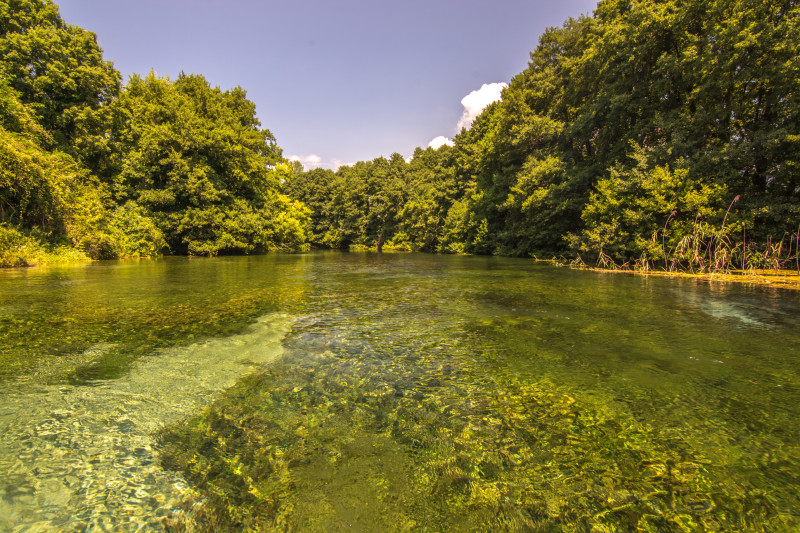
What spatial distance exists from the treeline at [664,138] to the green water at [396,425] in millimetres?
11015

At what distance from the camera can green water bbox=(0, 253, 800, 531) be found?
1.79 metres

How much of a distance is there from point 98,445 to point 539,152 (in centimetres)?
3053

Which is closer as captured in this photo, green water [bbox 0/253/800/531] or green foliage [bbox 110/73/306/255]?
green water [bbox 0/253/800/531]

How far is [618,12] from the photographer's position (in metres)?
19.6

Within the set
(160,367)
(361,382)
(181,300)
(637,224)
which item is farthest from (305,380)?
(637,224)

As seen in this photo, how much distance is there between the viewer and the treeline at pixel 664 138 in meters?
12.8

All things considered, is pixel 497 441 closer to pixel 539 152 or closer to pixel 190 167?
pixel 539 152

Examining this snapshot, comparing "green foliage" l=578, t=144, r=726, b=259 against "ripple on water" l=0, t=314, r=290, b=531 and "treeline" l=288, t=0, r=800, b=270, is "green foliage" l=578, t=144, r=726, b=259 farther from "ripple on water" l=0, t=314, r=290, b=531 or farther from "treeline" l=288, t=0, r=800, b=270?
"ripple on water" l=0, t=314, r=290, b=531

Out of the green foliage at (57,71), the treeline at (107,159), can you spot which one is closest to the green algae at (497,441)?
the treeline at (107,159)

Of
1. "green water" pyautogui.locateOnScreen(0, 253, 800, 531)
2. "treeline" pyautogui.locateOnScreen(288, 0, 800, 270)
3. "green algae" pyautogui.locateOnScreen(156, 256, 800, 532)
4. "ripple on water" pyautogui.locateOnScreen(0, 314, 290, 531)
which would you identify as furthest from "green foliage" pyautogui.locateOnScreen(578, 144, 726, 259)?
"ripple on water" pyautogui.locateOnScreen(0, 314, 290, 531)

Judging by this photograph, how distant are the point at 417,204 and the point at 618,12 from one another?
2756 centimetres

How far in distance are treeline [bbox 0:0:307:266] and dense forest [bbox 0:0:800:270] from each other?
116mm

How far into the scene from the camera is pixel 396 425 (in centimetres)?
260

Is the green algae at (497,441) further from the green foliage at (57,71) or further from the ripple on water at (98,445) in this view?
the green foliage at (57,71)
